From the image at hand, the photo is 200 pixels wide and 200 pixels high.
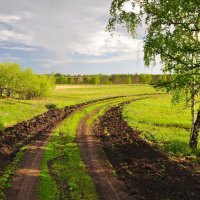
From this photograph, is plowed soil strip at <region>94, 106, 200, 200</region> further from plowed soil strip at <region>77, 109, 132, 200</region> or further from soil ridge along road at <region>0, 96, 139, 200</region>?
soil ridge along road at <region>0, 96, 139, 200</region>

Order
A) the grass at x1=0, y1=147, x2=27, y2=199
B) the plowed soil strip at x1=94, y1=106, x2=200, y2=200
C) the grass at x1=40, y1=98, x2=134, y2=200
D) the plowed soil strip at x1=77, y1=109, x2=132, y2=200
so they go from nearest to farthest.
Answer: the grass at x1=40, y1=98, x2=134, y2=200
the plowed soil strip at x1=77, y1=109, x2=132, y2=200
the plowed soil strip at x1=94, y1=106, x2=200, y2=200
the grass at x1=0, y1=147, x2=27, y2=199

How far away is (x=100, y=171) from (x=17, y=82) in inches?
3065

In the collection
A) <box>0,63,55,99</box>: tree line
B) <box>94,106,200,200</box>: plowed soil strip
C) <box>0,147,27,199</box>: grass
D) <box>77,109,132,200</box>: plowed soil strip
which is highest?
<box>0,63,55,99</box>: tree line

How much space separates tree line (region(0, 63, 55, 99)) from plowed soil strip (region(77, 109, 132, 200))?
65452 mm

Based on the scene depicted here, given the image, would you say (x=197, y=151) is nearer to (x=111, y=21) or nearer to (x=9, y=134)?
(x=111, y=21)

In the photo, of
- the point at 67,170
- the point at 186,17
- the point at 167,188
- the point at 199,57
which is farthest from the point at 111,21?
the point at 167,188

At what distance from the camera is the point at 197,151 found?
26.7 metres

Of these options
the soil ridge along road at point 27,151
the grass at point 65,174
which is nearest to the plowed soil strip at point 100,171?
the grass at point 65,174

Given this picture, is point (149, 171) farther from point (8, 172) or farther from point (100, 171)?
point (8, 172)

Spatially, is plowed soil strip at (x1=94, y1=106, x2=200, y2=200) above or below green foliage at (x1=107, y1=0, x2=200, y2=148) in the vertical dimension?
below

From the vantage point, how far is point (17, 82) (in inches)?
3716

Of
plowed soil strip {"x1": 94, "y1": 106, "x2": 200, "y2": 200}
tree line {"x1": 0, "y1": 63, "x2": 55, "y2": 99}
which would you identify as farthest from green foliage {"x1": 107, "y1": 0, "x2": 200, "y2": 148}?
tree line {"x1": 0, "y1": 63, "x2": 55, "y2": 99}

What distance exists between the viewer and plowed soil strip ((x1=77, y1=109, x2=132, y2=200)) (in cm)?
1688

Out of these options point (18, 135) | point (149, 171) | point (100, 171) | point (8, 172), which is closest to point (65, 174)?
point (100, 171)
